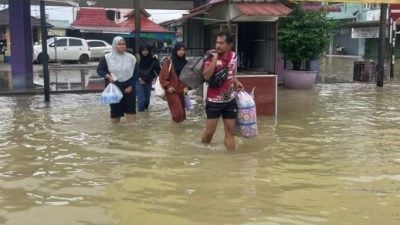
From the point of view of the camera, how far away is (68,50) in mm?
34125

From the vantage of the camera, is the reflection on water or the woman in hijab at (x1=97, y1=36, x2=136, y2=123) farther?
the woman in hijab at (x1=97, y1=36, x2=136, y2=123)

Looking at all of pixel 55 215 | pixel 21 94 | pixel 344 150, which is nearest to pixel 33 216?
pixel 55 215

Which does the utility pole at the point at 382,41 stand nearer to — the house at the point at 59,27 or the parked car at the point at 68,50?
the parked car at the point at 68,50

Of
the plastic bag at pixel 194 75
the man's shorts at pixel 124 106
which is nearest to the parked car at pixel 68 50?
the man's shorts at pixel 124 106

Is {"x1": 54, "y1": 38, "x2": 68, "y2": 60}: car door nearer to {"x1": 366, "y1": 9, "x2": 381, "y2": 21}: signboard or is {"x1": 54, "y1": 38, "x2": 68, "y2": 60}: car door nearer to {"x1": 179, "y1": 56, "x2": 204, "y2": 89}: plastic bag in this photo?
{"x1": 366, "y1": 9, "x2": 381, "y2": 21}: signboard

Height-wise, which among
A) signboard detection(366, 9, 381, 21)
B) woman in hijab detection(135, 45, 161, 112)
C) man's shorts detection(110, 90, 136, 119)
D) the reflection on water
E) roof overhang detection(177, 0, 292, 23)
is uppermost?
signboard detection(366, 9, 381, 21)

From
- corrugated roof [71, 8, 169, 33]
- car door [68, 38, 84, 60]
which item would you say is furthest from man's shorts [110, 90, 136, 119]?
corrugated roof [71, 8, 169, 33]

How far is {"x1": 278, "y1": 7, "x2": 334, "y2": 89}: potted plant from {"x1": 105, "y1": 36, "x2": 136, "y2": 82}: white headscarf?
8.29 m

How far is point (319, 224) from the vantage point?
4.54 m

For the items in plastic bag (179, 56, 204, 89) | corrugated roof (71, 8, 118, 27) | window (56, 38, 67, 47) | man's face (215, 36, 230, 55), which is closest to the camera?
man's face (215, 36, 230, 55)

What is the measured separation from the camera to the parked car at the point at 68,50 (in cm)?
3331

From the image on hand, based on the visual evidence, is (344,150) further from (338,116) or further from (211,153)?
(338,116)

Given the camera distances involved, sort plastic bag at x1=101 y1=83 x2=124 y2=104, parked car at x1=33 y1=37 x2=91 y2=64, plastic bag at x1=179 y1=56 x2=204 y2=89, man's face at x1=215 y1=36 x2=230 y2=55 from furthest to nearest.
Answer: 1. parked car at x1=33 y1=37 x2=91 y2=64
2. plastic bag at x1=101 y1=83 x2=124 y2=104
3. plastic bag at x1=179 y1=56 x2=204 y2=89
4. man's face at x1=215 y1=36 x2=230 y2=55

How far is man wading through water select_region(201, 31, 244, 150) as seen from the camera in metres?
6.79
